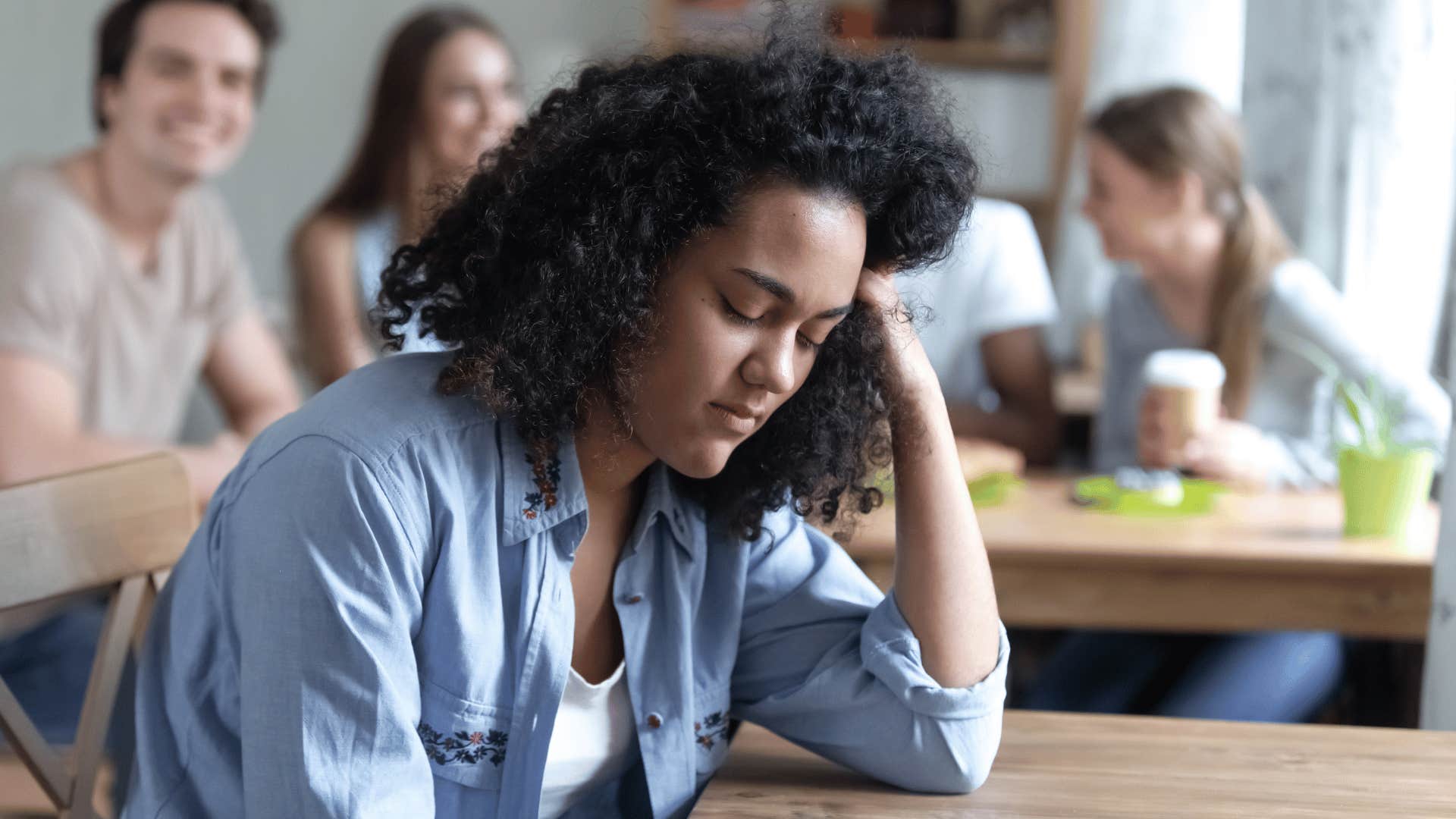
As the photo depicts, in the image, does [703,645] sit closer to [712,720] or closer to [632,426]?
[712,720]

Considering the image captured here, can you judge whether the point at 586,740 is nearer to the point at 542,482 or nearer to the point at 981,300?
the point at 542,482

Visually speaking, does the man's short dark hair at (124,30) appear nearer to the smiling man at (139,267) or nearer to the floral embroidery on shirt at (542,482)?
the smiling man at (139,267)

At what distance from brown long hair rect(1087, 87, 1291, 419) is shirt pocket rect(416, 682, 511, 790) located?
68.1 inches

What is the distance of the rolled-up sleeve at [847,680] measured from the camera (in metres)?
1.10

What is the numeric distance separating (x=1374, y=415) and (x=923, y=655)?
1036 mm

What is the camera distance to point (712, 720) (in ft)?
3.88

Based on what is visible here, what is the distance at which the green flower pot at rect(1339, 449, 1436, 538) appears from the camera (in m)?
1.83

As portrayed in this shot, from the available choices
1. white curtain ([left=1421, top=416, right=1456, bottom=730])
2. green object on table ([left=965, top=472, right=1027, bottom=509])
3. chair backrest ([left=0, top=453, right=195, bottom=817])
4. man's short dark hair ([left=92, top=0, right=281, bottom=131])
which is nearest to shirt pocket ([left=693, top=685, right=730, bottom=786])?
chair backrest ([left=0, top=453, right=195, bottom=817])

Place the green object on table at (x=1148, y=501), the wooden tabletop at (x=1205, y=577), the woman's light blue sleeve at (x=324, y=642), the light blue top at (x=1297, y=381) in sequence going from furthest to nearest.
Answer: the light blue top at (x=1297, y=381)
the green object on table at (x=1148, y=501)
the wooden tabletop at (x=1205, y=577)
the woman's light blue sleeve at (x=324, y=642)

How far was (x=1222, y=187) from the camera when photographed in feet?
8.16

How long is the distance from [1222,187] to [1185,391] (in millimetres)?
579

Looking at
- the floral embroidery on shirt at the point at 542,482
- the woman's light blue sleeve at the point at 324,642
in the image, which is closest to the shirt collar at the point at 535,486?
the floral embroidery on shirt at the point at 542,482

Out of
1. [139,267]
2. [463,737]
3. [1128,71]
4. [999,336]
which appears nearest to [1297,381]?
[999,336]

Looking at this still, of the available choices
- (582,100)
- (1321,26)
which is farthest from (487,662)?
(1321,26)
